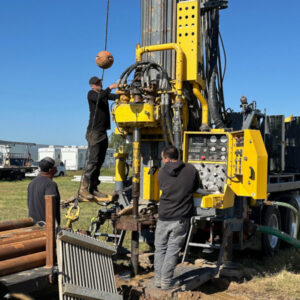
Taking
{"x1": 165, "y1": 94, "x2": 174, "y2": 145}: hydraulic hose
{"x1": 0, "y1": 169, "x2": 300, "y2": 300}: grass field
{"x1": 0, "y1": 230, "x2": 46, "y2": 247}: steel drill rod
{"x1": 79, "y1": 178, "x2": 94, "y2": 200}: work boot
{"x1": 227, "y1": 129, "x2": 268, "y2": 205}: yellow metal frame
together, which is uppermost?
{"x1": 165, "y1": 94, "x2": 174, "y2": 145}: hydraulic hose

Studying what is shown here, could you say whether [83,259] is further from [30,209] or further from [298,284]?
[298,284]

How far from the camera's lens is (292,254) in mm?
8102

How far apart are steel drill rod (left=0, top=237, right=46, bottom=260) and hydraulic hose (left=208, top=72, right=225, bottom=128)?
12.6 feet

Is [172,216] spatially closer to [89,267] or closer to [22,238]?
[89,267]

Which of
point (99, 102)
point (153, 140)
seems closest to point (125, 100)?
point (99, 102)

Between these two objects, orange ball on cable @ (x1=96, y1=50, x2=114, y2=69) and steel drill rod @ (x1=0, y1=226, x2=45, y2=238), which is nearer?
steel drill rod @ (x1=0, y1=226, x2=45, y2=238)

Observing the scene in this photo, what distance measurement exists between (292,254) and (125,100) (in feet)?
15.3

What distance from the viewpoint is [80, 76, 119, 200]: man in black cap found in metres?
6.42

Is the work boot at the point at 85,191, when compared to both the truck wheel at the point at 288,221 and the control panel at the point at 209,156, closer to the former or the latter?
the control panel at the point at 209,156

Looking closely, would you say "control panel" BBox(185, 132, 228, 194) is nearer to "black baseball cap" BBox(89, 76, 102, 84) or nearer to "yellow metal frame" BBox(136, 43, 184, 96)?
"yellow metal frame" BBox(136, 43, 184, 96)

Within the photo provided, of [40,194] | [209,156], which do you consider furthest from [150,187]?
[40,194]

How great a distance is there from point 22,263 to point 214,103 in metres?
4.45

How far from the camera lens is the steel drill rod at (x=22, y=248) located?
11.8 ft

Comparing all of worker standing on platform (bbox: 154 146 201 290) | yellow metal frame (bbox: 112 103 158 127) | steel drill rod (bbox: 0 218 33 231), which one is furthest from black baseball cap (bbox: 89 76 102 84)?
steel drill rod (bbox: 0 218 33 231)
